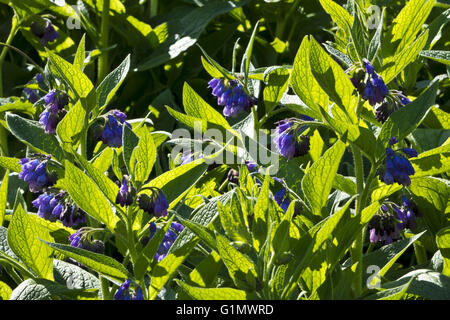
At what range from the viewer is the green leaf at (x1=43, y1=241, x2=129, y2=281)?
139 cm

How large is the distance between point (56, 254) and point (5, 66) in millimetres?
1285

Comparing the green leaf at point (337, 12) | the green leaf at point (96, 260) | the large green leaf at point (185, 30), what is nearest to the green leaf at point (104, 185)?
the green leaf at point (96, 260)

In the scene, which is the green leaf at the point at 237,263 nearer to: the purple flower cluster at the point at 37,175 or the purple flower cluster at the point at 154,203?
the purple flower cluster at the point at 154,203

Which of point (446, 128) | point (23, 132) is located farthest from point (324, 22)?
point (23, 132)

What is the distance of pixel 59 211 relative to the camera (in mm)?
1676

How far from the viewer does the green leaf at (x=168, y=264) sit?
143 cm

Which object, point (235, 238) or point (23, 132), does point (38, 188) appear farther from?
point (235, 238)

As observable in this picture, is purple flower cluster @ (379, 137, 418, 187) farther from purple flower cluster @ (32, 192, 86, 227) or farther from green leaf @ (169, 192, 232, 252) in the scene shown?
purple flower cluster @ (32, 192, 86, 227)

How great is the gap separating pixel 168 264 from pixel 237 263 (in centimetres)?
17

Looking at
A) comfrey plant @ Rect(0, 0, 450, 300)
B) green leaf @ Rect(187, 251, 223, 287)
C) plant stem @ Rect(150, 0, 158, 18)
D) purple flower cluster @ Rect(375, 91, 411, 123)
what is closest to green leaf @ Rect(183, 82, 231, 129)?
comfrey plant @ Rect(0, 0, 450, 300)

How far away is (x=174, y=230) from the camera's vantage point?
1685mm

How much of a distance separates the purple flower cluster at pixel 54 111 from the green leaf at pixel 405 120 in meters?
0.76

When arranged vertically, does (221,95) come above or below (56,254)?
above

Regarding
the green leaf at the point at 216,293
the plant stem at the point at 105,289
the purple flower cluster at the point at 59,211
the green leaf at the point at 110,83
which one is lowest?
the plant stem at the point at 105,289
